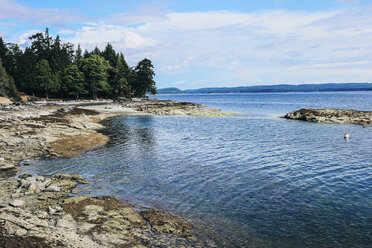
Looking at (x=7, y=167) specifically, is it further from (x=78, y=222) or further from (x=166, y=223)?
(x=166, y=223)

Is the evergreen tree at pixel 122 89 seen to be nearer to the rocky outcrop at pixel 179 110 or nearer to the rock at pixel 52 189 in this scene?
the rocky outcrop at pixel 179 110

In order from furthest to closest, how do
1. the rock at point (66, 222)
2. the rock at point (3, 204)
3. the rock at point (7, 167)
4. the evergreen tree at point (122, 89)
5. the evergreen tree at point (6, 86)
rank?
the evergreen tree at point (122, 89)
the evergreen tree at point (6, 86)
the rock at point (7, 167)
the rock at point (3, 204)
the rock at point (66, 222)

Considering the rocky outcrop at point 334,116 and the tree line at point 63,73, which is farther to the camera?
the tree line at point 63,73

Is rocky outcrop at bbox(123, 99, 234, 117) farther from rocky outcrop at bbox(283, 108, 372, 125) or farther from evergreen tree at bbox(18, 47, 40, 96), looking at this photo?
evergreen tree at bbox(18, 47, 40, 96)

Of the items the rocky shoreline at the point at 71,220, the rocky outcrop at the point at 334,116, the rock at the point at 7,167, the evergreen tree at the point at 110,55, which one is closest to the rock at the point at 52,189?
the rocky shoreline at the point at 71,220

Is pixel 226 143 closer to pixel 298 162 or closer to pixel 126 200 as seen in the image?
pixel 298 162

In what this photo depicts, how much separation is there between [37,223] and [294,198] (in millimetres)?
12922

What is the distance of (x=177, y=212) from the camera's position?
13258 mm

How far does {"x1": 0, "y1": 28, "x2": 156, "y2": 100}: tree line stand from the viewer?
101 meters

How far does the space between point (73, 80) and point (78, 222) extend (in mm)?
105120

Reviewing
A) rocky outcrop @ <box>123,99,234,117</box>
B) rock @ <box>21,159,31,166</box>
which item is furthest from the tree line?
rock @ <box>21,159,31,166</box>

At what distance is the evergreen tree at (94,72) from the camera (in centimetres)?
10719

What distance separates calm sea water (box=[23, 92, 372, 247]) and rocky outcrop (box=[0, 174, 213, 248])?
1.27 m

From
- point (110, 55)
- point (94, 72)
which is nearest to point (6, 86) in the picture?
point (94, 72)
